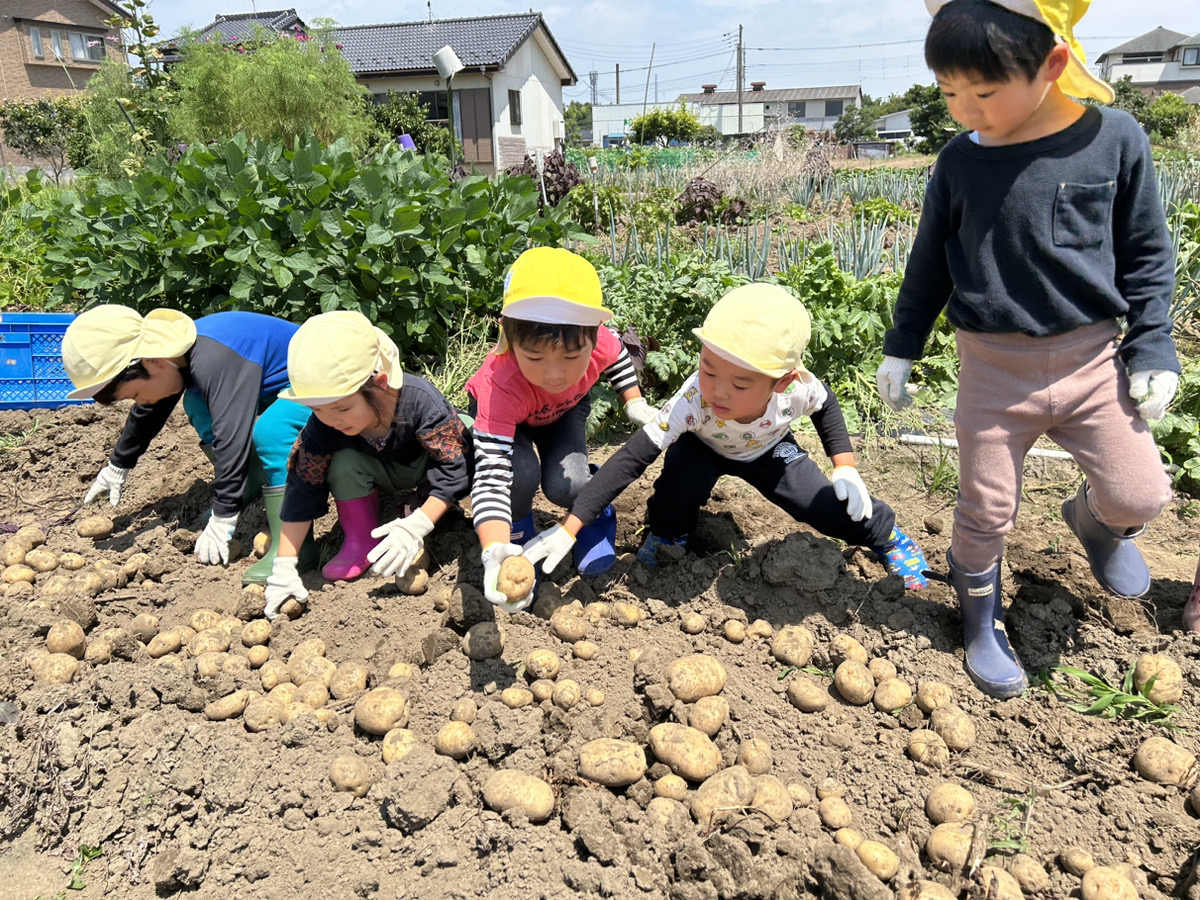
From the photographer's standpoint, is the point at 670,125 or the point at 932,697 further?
the point at 670,125

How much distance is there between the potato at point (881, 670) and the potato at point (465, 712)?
98 centimetres

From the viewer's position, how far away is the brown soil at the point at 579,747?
1610mm

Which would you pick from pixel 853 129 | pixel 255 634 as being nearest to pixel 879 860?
pixel 255 634

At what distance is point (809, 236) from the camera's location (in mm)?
7379

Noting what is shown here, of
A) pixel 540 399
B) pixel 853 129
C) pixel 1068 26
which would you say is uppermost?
pixel 1068 26

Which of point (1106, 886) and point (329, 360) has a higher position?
point (329, 360)

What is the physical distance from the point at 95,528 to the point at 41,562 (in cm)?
27

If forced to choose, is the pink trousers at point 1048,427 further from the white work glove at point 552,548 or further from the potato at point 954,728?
the white work glove at point 552,548

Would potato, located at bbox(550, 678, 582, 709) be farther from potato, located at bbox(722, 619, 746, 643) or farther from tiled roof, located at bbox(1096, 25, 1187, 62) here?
tiled roof, located at bbox(1096, 25, 1187, 62)

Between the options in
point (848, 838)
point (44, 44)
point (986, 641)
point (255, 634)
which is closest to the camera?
point (848, 838)

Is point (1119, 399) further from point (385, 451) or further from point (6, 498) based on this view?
point (6, 498)

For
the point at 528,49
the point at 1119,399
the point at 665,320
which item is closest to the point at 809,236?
the point at 665,320

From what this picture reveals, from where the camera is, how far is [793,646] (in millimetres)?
2139

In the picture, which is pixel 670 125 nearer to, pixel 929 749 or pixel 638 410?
pixel 638 410
